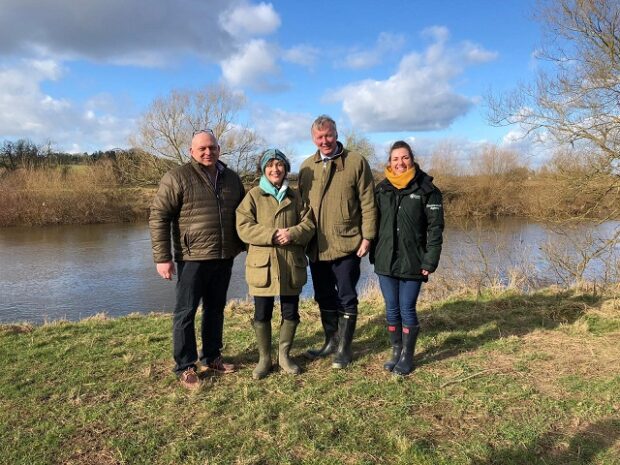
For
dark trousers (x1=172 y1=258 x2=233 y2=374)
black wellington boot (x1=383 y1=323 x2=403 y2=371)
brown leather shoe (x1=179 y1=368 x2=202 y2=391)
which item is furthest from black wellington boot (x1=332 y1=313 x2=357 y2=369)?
brown leather shoe (x1=179 y1=368 x2=202 y2=391)

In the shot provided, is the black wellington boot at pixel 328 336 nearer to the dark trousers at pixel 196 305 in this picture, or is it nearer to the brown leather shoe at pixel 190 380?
the dark trousers at pixel 196 305

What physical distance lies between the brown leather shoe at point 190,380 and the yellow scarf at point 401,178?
2225 mm

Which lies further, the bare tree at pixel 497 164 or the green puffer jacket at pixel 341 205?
Answer: the bare tree at pixel 497 164

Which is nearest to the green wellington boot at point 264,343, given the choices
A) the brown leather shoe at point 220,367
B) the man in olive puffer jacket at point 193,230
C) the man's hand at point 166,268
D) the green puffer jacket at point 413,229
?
the brown leather shoe at point 220,367

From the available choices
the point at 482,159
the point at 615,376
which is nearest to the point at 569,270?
the point at 615,376

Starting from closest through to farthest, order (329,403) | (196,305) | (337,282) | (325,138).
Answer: (329,403) → (196,305) → (325,138) → (337,282)

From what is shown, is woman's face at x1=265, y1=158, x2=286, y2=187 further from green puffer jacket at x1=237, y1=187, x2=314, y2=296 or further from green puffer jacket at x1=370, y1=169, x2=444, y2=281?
green puffer jacket at x1=370, y1=169, x2=444, y2=281

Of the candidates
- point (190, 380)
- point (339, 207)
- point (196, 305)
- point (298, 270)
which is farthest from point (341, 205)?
point (190, 380)

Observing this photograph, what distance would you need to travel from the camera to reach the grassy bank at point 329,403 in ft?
9.14

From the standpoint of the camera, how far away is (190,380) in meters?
3.70

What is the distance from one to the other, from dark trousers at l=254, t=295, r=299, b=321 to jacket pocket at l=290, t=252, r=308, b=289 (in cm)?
15

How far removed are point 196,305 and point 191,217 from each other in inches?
28.1

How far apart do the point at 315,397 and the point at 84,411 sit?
1626 millimetres

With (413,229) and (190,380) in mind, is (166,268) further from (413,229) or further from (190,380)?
(413,229)
